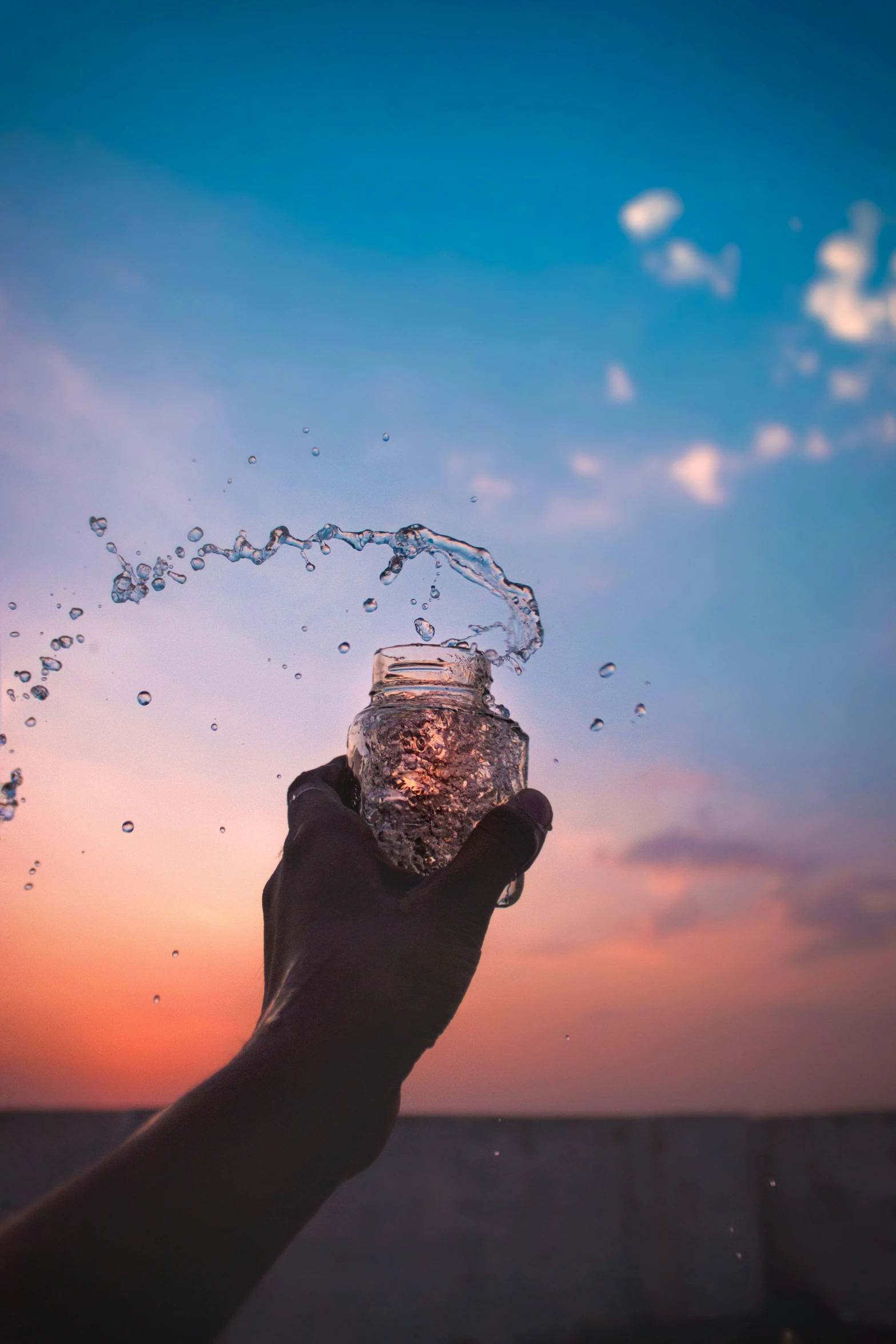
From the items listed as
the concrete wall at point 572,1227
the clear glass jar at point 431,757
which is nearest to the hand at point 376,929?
the clear glass jar at point 431,757

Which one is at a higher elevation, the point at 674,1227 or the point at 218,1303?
the point at 218,1303

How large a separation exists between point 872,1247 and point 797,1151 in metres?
2.07

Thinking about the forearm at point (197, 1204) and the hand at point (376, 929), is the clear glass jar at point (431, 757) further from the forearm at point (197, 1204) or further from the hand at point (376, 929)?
the forearm at point (197, 1204)

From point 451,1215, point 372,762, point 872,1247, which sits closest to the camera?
point 372,762

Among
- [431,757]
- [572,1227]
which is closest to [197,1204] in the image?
[431,757]

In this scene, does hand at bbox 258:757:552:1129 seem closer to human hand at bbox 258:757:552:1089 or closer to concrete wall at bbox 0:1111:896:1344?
human hand at bbox 258:757:552:1089

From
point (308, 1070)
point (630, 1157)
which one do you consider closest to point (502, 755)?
point (308, 1070)

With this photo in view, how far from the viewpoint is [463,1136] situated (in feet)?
50.6

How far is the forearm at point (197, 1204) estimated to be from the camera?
97 cm

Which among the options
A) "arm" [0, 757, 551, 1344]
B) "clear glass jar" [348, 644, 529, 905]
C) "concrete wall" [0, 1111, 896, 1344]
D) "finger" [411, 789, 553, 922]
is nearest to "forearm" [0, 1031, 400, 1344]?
"arm" [0, 757, 551, 1344]

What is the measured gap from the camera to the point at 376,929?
163cm

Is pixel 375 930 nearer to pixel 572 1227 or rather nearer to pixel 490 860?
pixel 490 860

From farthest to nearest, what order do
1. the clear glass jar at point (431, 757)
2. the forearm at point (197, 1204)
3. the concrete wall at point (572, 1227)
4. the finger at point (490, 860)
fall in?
the concrete wall at point (572, 1227) → the clear glass jar at point (431, 757) → the finger at point (490, 860) → the forearm at point (197, 1204)

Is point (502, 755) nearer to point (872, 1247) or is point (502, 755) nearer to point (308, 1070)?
point (308, 1070)
